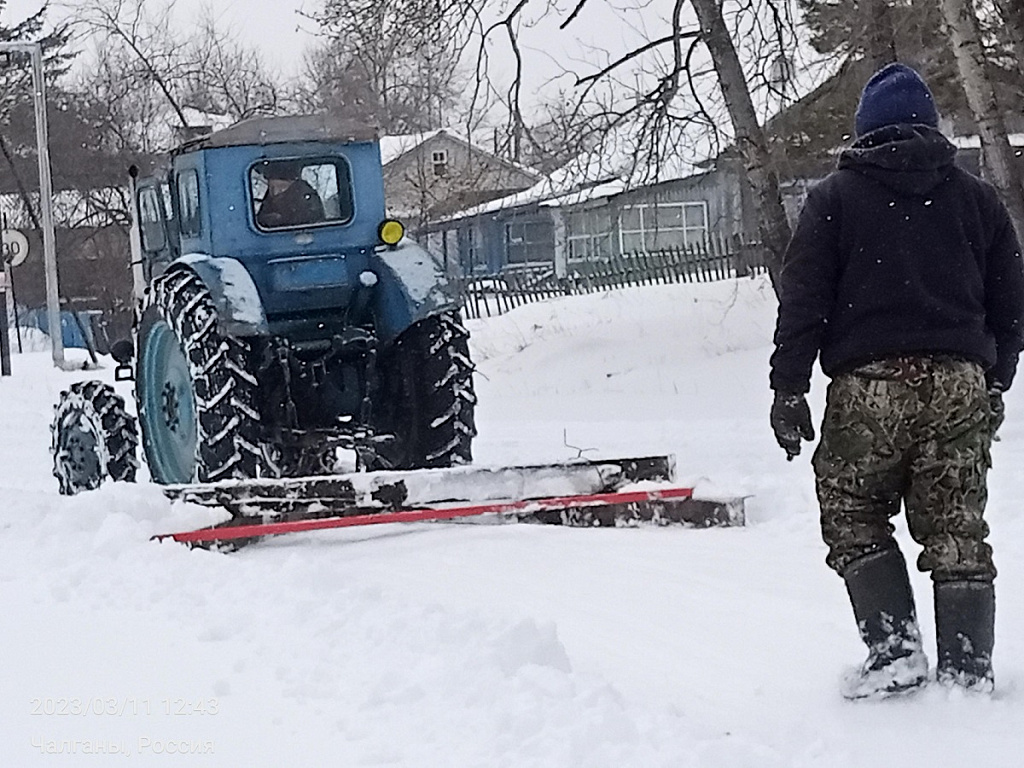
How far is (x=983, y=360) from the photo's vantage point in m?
4.15

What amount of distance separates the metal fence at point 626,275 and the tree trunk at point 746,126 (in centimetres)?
1103

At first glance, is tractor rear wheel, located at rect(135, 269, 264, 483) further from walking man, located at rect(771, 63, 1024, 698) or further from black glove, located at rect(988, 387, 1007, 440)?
black glove, located at rect(988, 387, 1007, 440)

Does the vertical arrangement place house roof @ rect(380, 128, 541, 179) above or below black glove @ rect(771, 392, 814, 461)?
above

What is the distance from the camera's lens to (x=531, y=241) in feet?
153

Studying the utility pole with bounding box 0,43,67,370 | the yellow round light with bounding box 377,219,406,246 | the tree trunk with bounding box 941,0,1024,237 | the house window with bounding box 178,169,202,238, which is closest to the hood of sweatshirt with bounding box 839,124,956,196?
the yellow round light with bounding box 377,219,406,246

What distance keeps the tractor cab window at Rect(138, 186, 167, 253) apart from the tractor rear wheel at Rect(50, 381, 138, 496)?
3.03ft

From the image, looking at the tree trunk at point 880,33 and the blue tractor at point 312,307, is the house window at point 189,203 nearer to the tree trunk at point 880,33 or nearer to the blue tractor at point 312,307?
the blue tractor at point 312,307

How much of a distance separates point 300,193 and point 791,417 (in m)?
4.41

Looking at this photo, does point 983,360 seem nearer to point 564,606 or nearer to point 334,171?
point 564,606

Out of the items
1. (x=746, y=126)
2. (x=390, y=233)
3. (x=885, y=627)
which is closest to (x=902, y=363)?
(x=885, y=627)

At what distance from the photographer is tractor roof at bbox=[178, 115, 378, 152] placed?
7750 millimetres

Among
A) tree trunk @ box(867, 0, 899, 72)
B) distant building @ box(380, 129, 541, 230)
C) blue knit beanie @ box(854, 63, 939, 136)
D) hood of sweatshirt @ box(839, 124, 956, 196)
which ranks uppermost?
distant building @ box(380, 129, 541, 230)

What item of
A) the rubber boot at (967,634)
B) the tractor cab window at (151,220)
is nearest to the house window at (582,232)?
the tractor cab window at (151,220)

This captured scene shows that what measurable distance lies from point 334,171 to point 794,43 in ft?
21.7
